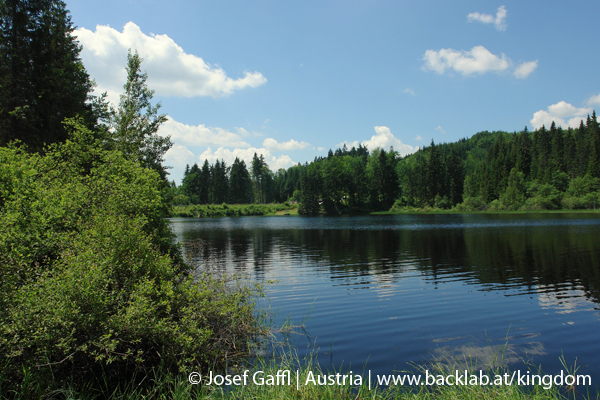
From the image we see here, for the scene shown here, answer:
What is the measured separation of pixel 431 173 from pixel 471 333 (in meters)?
124

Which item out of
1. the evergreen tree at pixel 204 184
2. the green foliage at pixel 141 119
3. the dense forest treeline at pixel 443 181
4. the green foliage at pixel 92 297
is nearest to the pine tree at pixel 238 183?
the dense forest treeline at pixel 443 181

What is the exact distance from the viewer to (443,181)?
431 ft

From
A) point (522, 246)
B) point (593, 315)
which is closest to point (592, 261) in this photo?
point (522, 246)

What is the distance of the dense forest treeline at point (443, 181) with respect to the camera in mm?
111369

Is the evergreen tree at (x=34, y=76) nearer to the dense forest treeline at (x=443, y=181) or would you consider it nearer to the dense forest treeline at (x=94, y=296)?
the dense forest treeline at (x=94, y=296)

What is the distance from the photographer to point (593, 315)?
12.0 meters

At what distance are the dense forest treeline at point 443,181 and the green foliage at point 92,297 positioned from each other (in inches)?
4618

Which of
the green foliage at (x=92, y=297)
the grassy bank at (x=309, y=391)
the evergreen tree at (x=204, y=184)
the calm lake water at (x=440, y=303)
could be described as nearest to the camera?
the grassy bank at (x=309, y=391)

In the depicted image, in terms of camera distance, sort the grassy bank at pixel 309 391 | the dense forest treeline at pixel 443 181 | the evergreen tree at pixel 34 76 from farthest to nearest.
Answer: the dense forest treeline at pixel 443 181 → the evergreen tree at pixel 34 76 → the grassy bank at pixel 309 391

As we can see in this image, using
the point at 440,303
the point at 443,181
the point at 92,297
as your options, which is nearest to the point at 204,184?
the point at 443,181

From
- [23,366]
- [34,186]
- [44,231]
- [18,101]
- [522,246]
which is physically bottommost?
[522,246]

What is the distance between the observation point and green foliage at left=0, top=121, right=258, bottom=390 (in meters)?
5.96

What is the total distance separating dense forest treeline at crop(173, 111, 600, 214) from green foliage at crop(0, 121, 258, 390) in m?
117

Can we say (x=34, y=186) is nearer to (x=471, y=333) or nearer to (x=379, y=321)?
(x=379, y=321)
